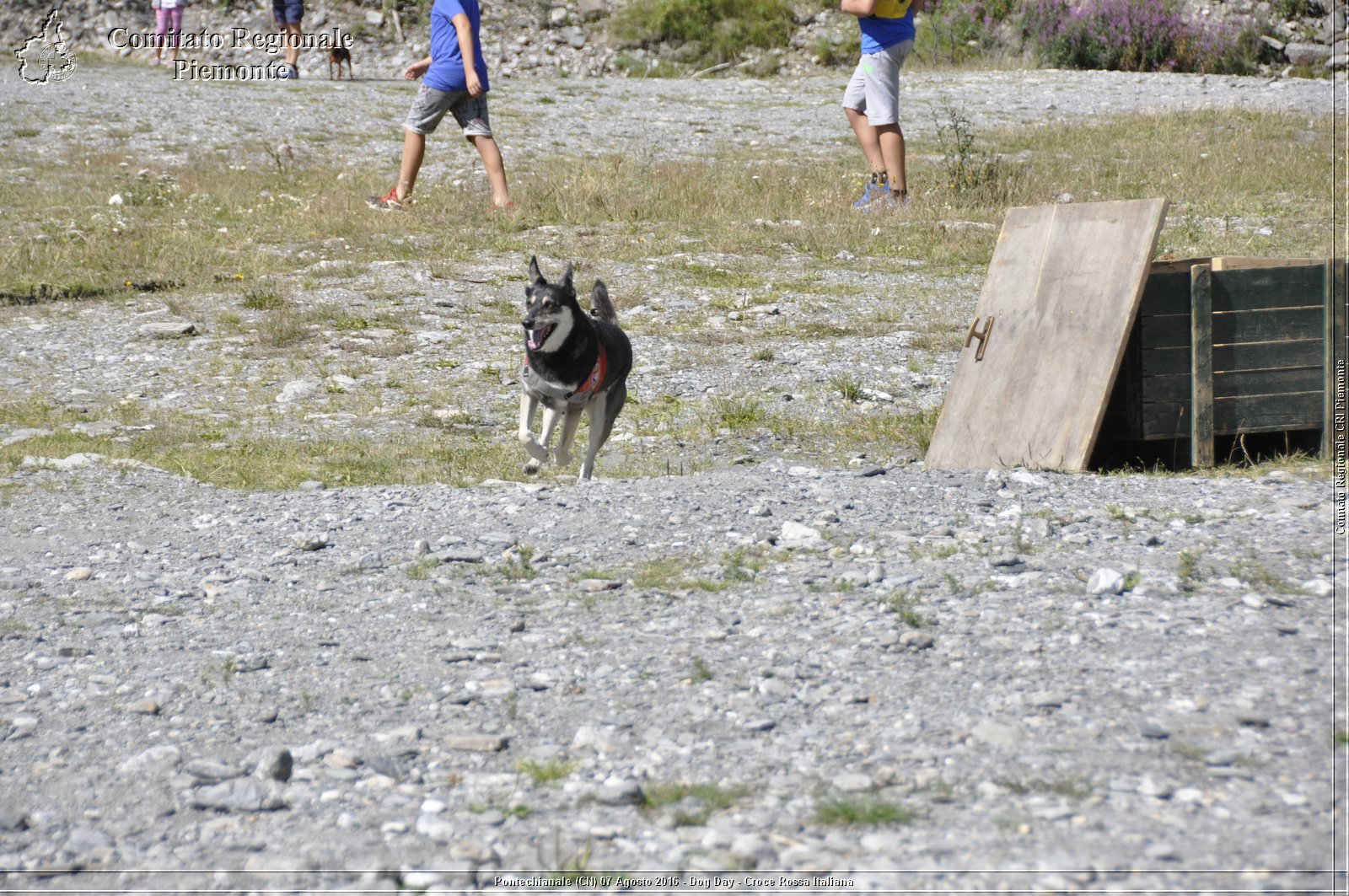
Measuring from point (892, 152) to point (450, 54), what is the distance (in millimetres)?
3906

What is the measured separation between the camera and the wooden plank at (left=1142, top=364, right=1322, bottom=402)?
6.09 m

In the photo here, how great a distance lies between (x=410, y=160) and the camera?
11.2m

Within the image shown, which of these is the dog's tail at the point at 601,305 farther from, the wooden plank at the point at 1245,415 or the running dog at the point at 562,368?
the wooden plank at the point at 1245,415

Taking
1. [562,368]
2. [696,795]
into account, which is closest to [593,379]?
[562,368]

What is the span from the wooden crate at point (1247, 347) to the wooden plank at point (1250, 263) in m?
0.01

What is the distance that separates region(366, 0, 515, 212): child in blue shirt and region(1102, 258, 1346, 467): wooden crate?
21.7 feet

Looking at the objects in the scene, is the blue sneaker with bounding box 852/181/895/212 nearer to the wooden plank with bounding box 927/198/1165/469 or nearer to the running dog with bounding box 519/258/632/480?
the wooden plank with bounding box 927/198/1165/469

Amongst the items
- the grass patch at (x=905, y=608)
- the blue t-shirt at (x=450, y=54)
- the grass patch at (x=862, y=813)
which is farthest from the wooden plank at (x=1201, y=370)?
the blue t-shirt at (x=450, y=54)

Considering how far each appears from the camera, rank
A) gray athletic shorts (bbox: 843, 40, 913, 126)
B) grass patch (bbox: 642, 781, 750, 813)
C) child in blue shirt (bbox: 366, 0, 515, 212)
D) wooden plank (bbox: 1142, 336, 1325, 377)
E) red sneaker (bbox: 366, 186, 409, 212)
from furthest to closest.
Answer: red sneaker (bbox: 366, 186, 409, 212) → gray athletic shorts (bbox: 843, 40, 913, 126) → child in blue shirt (bbox: 366, 0, 515, 212) → wooden plank (bbox: 1142, 336, 1325, 377) → grass patch (bbox: 642, 781, 750, 813)

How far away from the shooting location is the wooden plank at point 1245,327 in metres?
6.09

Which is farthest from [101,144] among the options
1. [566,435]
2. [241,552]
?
[241,552]

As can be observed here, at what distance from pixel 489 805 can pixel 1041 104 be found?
1656 centimetres

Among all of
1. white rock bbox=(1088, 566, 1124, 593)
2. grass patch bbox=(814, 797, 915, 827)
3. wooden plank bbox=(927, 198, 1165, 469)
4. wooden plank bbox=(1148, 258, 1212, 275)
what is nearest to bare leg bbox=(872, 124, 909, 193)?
wooden plank bbox=(927, 198, 1165, 469)

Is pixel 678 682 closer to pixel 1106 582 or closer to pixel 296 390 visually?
pixel 1106 582
